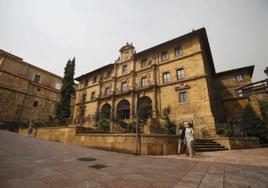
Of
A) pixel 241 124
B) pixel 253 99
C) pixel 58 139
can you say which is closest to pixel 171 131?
pixel 241 124

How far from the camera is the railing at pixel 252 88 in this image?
62.3ft

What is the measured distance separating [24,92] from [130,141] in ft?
105

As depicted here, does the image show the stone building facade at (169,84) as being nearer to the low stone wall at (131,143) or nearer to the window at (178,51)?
the window at (178,51)

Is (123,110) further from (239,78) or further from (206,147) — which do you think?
(239,78)

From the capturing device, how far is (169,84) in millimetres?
19578

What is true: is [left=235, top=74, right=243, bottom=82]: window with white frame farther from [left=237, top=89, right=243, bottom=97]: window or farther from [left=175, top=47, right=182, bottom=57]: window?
[left=175, top=47, right=182, bottom=57]: window

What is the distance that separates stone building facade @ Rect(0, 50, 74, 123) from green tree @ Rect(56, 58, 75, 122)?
16.2ft

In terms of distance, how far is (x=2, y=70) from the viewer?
90.0ft

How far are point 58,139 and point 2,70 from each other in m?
25.3

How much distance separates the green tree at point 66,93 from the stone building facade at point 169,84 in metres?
3.67

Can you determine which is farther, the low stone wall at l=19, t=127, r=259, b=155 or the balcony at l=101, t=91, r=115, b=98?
the balcony at l=101, t=91, r=115, b=98

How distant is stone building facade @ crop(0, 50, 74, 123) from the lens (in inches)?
1066

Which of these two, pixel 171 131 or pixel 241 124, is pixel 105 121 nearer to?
pixel 171 131

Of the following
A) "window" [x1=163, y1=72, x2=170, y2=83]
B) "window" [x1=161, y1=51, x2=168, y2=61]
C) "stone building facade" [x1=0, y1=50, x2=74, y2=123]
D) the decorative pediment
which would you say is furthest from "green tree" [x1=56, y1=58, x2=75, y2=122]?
the decorative pediment
